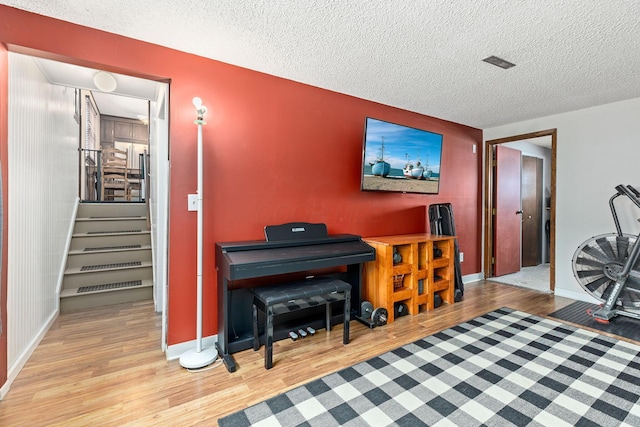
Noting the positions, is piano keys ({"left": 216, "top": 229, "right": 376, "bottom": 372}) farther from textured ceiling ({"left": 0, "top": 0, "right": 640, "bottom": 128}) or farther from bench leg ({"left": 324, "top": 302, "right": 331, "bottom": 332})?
textured ceiling ({"left": 0, "top": 0, "right": 640, "bottom": 128})

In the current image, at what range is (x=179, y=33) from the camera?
6.63ft

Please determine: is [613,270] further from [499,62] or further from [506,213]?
[499,62]

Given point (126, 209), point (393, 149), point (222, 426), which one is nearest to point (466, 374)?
point (222, 426)

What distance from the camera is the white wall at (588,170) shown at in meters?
3.22

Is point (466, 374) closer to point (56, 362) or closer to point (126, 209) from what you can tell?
point (56, 362)

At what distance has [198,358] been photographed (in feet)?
6.97

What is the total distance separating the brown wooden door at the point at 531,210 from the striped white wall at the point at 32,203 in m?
6.45

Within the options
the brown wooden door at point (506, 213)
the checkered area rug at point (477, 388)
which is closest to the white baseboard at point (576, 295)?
the brown wooden door at point (506, 213)

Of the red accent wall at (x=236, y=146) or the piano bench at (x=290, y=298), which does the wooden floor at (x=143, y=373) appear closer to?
the piano bench at (x=290, y=298)

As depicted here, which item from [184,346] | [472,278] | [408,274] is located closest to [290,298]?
[184,346]

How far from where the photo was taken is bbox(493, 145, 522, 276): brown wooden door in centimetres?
454

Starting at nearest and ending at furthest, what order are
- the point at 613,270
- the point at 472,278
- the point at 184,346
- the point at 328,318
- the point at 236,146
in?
1. the point at 184,346
2. the point at 236,146
3. the point at 328,318
4. the point at 613,270
5. the point at 472,278

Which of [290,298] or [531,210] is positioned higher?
[531,210]

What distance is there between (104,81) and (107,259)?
2219mm
